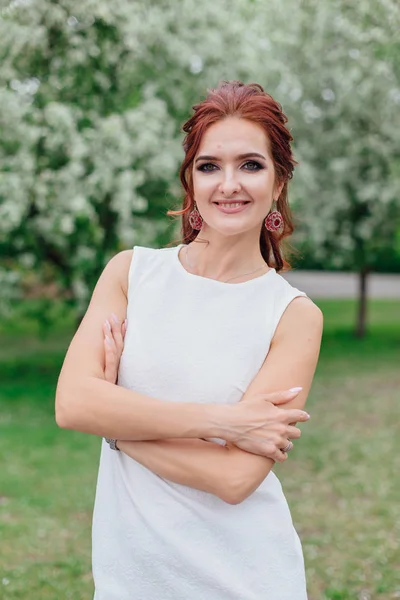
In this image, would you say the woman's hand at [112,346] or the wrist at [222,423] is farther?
the woman's hand at [112,346]

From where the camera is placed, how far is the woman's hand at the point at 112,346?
2154 mm

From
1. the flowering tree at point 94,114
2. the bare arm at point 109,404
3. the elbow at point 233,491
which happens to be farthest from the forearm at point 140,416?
the flowering tree at point 94,114

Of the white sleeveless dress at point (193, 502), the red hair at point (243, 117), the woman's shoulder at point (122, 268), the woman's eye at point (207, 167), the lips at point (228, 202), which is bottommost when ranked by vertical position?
the white sleeveless dress at point (193, 502)

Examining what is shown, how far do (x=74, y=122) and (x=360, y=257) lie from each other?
8.44 meters

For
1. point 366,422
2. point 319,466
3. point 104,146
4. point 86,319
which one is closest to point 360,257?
point 366,422

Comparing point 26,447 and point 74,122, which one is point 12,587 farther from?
point 74,122

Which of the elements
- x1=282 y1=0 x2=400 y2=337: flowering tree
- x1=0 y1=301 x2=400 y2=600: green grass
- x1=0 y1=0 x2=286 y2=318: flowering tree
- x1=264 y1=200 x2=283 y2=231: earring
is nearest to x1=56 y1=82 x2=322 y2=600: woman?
x1=264 y1=200 x2=283 y2=231: earring

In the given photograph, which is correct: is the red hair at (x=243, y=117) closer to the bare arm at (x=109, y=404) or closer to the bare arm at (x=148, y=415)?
the bare arm at (x=109, y=404)

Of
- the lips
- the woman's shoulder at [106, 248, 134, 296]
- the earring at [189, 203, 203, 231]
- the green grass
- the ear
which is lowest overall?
the green grass

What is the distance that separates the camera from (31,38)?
964 cm

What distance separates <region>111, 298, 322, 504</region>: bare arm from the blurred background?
3411mm

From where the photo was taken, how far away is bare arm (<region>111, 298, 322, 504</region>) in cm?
202

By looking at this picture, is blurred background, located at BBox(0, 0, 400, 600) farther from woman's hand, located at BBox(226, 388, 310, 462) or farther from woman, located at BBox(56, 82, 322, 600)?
woman's hand, located at BBox(226, 388, 310, 462)

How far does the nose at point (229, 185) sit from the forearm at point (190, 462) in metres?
0.70
